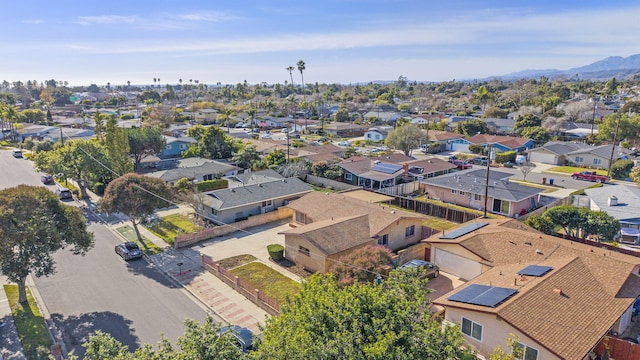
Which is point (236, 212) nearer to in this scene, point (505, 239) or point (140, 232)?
point (140, 232)

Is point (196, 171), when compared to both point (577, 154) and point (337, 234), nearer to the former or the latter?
point (337, 234)

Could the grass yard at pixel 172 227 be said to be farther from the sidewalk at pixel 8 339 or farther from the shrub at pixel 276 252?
the sidewalk at pixel 8 339

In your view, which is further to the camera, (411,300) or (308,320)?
(411,300)

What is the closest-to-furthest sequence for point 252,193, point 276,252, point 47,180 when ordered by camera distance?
point 276,252 → point 252,193 → point 47,180

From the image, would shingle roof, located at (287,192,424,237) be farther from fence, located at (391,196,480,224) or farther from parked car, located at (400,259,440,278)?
fence, located at (391,196,480,224)

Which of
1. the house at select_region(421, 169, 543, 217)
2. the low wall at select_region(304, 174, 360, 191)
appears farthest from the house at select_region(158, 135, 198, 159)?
the house at select_region(421, 169, 543, 217)

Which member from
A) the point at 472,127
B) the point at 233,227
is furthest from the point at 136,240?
the point at 472,127

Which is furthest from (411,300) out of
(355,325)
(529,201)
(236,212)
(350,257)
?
(529,201)
